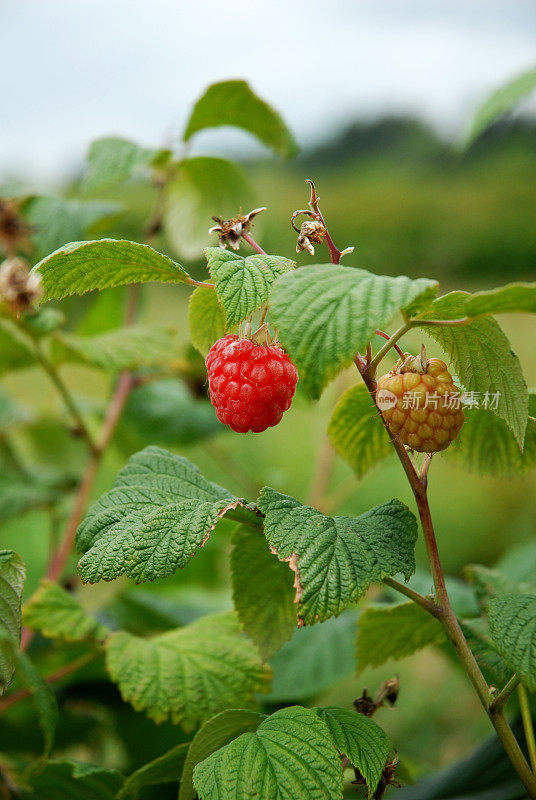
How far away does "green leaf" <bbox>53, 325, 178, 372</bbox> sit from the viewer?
71 cm

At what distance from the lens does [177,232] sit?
0.89 meters

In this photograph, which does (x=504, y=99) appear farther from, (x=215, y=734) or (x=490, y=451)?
(x=215, y=734)

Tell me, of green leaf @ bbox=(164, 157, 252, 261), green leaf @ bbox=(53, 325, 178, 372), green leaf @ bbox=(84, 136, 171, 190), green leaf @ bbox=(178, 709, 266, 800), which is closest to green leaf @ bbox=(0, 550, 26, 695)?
green leaf @ bbox=(178, 709, 266, 800)

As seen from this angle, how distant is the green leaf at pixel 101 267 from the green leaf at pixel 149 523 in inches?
4.5

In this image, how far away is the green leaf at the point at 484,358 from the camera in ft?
1.14

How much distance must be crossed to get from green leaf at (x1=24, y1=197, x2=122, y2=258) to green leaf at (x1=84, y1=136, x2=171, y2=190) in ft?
0.14

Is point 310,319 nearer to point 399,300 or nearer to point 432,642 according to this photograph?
point 399,300

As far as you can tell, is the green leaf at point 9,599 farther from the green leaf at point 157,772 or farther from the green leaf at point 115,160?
the green leaf at point 115,160

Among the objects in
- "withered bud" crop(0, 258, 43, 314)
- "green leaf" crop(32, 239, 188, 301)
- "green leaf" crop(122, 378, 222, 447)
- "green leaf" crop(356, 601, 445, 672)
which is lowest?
"green leaf" crop(356, 601, 445, 672)

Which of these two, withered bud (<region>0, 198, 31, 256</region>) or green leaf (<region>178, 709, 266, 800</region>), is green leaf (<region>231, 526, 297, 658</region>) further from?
withered bud (<region>0, 198, 31, 256</region>)

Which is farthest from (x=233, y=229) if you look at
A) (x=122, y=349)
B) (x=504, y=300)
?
(x=122, y=349)

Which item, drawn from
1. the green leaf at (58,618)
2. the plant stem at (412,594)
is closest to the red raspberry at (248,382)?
the plant stem at (412,594)

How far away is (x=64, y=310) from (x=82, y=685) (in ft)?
1.83

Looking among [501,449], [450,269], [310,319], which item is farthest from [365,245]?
[310,319]
